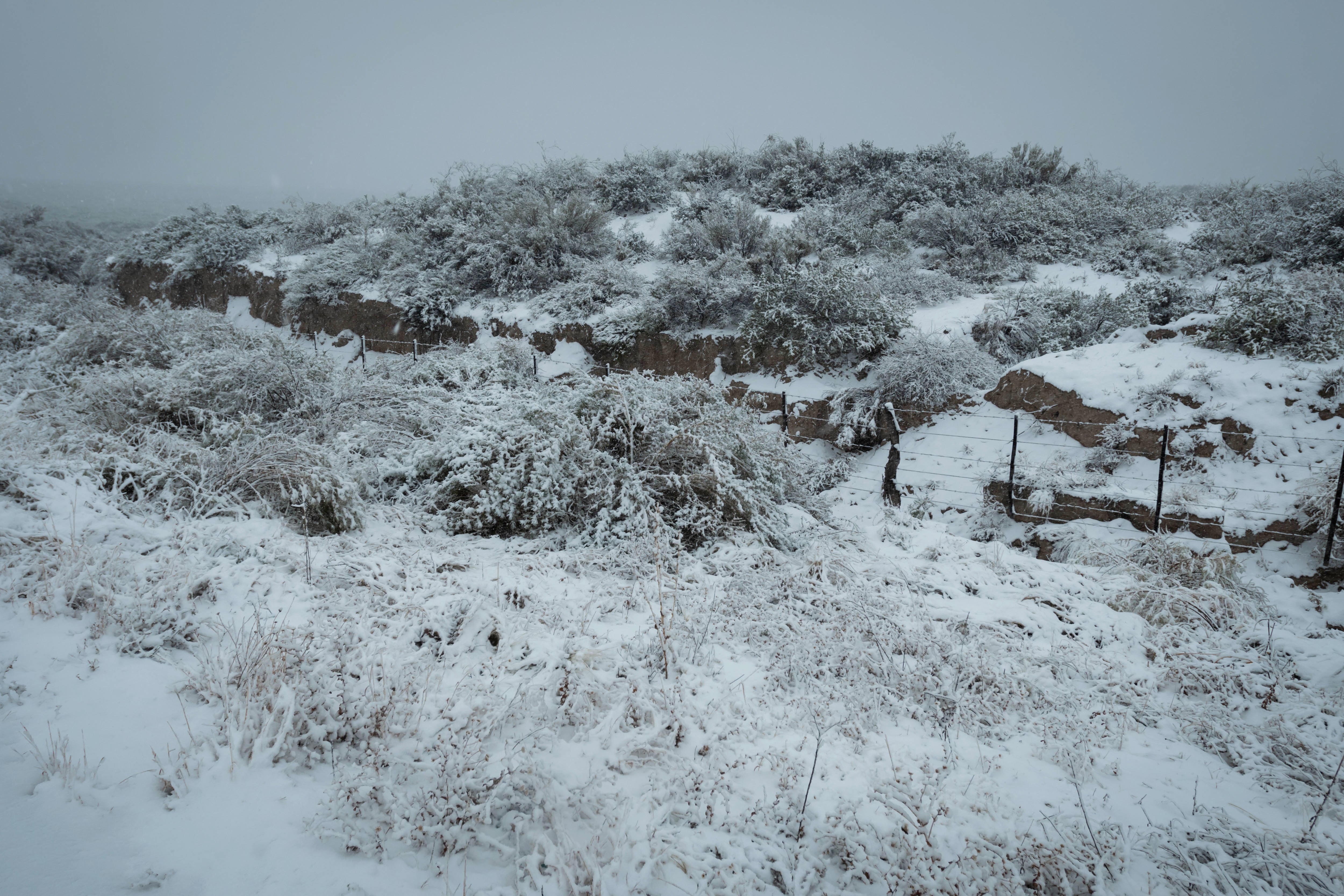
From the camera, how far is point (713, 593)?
4.20 meters

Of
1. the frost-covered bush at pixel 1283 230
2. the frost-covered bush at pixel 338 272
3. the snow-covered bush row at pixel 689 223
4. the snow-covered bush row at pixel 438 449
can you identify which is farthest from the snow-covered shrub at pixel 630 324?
the frost-covered bush at pixel 1283 230

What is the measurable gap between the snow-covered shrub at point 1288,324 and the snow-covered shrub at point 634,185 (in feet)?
40.9

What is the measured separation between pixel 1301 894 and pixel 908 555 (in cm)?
326

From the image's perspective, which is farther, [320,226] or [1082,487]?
[320,226]

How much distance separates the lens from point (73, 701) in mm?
2369

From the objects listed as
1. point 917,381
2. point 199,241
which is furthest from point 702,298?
point 199,241

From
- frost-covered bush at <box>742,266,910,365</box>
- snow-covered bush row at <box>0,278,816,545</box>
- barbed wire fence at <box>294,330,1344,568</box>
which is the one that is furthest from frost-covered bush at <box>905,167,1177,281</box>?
snow-covered bush row at <box>0,278,816,545</box>

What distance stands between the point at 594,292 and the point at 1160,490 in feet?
32.3

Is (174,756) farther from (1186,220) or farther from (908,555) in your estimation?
(1186,220)

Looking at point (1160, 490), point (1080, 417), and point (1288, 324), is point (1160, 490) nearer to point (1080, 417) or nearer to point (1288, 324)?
point (1080, 417)

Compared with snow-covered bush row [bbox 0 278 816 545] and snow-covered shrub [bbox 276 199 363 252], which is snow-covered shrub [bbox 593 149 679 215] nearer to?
snow-covered shrub [bbox 276 199 363 252]

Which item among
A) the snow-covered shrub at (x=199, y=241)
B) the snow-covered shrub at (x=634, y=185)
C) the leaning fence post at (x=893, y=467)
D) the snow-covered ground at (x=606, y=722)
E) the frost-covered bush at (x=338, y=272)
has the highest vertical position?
the snow-covered shrub at (x=634, y=185)

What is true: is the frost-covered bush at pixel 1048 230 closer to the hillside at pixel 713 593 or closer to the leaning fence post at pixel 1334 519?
the hillside at pixel 713 593

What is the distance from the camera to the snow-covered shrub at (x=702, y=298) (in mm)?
11188
